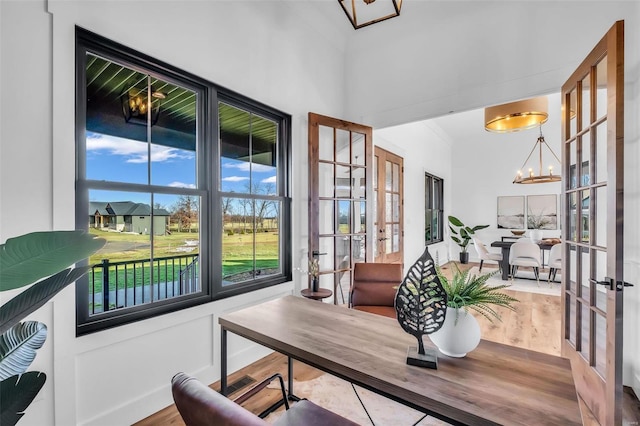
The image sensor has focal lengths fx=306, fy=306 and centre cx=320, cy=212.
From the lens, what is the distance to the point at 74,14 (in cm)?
166

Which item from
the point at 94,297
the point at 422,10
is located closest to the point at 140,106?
the point at 94,297

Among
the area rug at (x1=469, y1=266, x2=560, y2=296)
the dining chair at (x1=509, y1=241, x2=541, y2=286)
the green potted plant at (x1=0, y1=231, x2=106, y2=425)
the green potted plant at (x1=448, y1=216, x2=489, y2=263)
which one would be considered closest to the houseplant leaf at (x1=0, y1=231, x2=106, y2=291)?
the green potted plant at (x1=0, y1=231, x2=106, y2=425)

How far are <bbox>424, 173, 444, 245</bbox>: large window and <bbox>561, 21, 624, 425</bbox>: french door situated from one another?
15.6 ft

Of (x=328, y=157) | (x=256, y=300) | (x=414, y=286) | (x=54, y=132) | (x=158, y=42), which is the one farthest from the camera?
(x=328, y=157)

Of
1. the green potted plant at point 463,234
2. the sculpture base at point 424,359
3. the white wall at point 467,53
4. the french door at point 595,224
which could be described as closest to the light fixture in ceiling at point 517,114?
the white wall at point 467,53

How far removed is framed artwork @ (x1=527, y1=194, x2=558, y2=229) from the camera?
7520 mm

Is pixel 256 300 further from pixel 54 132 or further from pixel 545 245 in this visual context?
pixel 545 245

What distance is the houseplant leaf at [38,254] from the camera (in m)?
0.71

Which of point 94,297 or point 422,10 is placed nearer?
point 94,297

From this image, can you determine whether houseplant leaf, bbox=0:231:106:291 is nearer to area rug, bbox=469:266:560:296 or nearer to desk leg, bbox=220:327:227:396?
desk leg, bbox=220:327:227:396

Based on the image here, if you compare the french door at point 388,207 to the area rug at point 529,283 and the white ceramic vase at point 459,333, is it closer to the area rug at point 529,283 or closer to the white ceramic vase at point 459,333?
the area rug at point 529,283

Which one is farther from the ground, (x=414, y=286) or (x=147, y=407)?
(x=414, y=286)

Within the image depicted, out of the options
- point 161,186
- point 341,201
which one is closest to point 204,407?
point 161,186

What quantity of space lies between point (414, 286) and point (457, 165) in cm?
840
